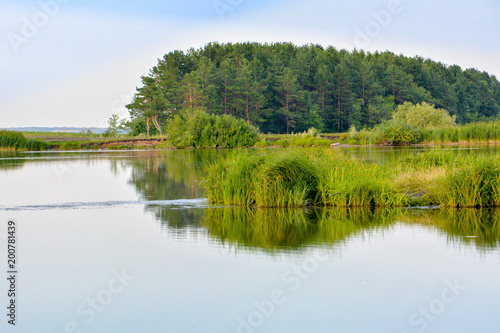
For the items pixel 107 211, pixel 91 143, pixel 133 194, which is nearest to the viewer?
pixel 107 211

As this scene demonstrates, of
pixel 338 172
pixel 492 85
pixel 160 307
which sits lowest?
pixel 160 307

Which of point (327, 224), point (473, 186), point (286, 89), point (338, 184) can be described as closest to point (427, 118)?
point (286, 89)

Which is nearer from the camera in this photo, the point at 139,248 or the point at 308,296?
the point at 308,296

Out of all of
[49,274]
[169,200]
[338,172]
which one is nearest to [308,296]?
[49,274]

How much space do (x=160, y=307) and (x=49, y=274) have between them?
2.38 metres

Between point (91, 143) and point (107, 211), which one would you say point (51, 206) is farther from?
point (91, 143)

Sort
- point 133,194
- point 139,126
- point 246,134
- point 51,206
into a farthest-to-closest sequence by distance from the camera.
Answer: point 139,126, point 246,134, point 133,194, point 51,206

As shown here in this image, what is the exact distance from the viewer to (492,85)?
517ft

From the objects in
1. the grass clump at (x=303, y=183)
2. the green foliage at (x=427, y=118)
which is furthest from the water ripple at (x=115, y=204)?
the green foliage at (x=427, y=118)

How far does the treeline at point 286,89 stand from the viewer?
85625 mm

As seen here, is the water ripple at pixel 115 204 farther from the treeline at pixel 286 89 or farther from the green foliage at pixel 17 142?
the treeline at pixel 286 89

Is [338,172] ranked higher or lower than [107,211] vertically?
higher

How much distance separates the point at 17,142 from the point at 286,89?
4366 cm

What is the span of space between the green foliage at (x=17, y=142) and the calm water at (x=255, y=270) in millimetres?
48995
